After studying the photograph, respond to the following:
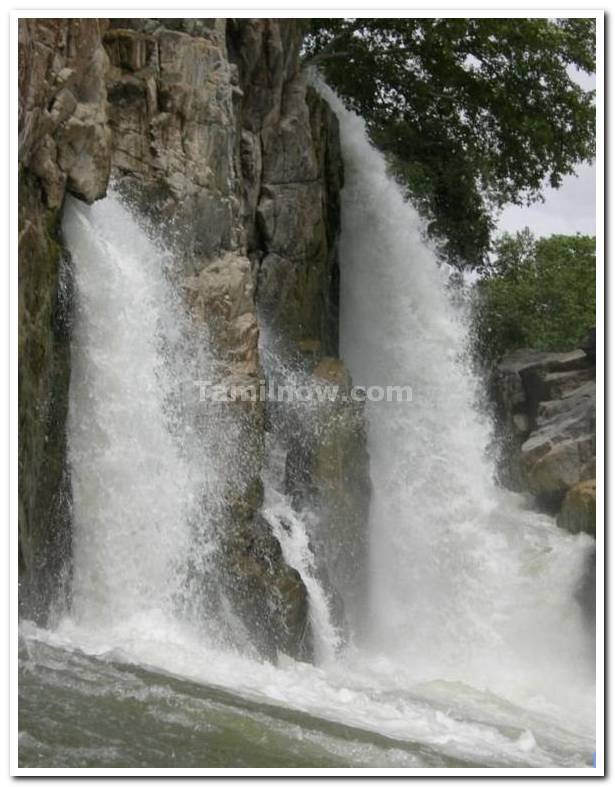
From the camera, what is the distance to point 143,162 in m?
11.8

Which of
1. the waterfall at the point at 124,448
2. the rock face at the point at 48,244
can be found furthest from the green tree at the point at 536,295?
the rock face at the point at 48,244

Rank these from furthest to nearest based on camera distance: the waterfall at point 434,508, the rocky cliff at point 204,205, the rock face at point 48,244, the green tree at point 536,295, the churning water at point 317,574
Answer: the green tree at point 536,295
the waterfall at point 434,508
the rocky cliff at point 204,205
the rock face at point 48,244
the churning water at point 317,574

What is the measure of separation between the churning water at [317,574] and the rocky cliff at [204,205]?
0.30m

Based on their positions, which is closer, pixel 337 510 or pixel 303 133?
pixel 337 510

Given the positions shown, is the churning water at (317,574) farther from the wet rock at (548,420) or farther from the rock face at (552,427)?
the wet rock at (548,420)

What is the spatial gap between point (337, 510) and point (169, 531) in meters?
3.16

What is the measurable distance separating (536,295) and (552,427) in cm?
400

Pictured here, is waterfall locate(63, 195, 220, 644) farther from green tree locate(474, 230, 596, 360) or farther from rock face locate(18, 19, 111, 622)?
green tree locate(474, 230, 596, 360)

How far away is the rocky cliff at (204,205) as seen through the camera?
30.1 feet

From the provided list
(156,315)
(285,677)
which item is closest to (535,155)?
(156,315)

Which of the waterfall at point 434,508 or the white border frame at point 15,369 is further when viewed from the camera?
the waterfall at point 434,508
